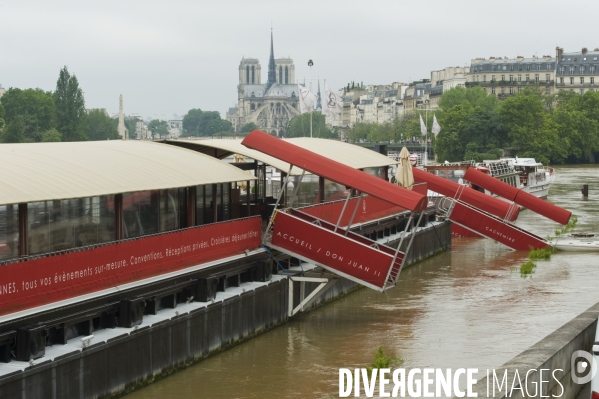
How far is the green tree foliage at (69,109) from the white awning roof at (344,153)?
97.3 m

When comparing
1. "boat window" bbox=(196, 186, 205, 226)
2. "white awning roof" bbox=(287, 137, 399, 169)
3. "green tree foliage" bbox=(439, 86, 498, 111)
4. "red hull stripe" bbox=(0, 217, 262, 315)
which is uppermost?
"green tree foliage" bbox=(439, 86, 498, 111)

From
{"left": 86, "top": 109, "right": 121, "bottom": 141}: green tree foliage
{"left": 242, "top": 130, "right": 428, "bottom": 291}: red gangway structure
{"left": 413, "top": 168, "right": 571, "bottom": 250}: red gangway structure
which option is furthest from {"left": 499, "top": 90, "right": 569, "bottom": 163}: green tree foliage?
{"left": 242, "top": 130, "right": 428, "bottom": 291}: red gangway structure

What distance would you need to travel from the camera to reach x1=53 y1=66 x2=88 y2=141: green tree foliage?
430 ft

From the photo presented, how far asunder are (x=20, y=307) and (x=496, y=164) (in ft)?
179

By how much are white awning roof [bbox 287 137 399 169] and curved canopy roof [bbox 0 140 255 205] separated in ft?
29.0

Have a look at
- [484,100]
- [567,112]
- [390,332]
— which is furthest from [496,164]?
[484,100]

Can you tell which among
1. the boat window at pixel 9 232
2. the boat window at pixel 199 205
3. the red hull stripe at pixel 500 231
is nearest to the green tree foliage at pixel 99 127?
the red hull stripe at pixel 500 231

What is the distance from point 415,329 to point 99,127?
14250cm

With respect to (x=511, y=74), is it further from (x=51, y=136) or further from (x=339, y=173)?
(x=339, y=173)

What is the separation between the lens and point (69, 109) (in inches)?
5197

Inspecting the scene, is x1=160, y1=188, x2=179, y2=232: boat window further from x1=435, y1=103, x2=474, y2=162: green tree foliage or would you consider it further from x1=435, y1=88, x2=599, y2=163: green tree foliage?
x1=435, y1=103, x2=474, y2=162: green tree foliage

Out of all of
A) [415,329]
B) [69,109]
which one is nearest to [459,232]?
[415,329]

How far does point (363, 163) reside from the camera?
34688 millimetres

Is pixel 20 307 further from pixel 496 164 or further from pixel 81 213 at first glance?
pixel 496 164
